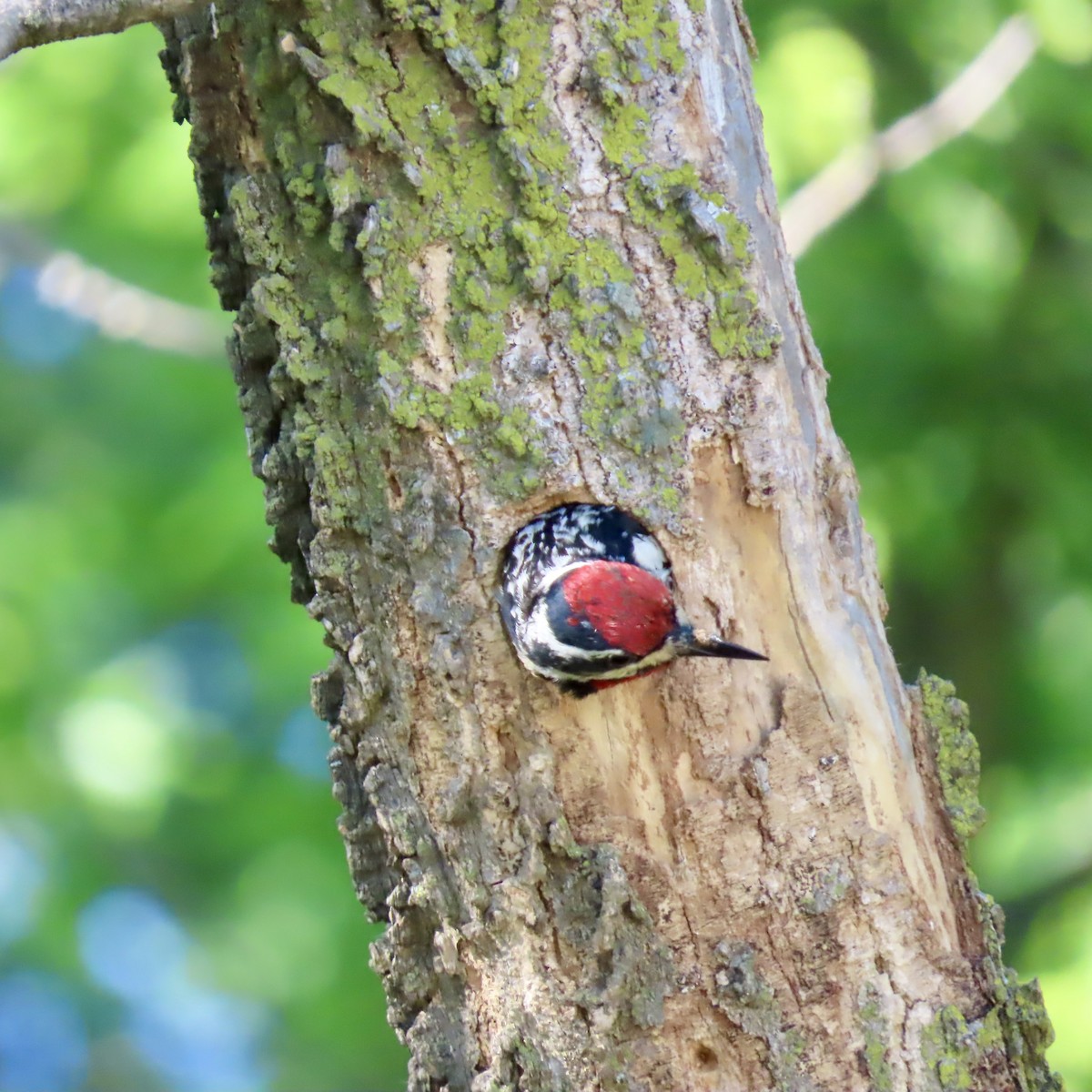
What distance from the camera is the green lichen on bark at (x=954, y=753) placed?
8.09ft

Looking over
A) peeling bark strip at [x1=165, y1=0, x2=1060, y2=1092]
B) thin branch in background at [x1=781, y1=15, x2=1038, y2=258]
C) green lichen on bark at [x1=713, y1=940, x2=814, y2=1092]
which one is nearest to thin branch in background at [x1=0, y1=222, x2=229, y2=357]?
thin branch in background at [x1=781, y1=15, x2=1038, y2=258]

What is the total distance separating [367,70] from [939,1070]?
2.09 metres

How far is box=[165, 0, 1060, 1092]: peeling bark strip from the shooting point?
2.28 meters

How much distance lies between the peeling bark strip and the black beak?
0.30ft

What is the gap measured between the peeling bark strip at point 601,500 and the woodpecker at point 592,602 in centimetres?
4

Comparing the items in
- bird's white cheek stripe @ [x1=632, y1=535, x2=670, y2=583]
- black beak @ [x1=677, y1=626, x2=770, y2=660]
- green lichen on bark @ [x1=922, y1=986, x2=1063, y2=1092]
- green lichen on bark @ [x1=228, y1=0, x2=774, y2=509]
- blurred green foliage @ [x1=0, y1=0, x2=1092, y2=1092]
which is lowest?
green lichen on bark @ [x1=922, y1=986, x2=1063, y2=1092]

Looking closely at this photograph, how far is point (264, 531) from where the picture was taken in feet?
15.2

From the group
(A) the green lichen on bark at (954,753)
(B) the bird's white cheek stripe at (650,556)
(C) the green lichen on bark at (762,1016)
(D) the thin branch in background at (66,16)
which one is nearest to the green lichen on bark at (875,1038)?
(C) the green lichen on bark at (762,1016)

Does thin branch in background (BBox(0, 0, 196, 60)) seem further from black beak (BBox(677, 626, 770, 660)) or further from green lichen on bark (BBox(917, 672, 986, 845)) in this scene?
green lichen on bark (BBox(917, 672, 986, 845))

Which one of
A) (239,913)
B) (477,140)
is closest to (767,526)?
(477,140)

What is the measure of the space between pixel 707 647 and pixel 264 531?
2.73 metres

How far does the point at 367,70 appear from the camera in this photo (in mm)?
2338

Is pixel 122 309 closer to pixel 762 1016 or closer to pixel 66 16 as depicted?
pixel 66 16

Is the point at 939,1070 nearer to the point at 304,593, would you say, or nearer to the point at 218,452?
the point at 304,593
